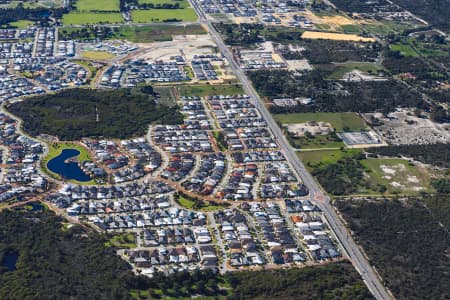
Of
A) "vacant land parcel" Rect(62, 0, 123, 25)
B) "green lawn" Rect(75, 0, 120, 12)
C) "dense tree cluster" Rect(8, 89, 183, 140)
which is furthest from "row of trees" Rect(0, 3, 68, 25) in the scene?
"dense tree cluster" Rect(8, 89, 183, 140)

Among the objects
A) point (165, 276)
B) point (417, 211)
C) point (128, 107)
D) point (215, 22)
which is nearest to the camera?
point (165, 276)

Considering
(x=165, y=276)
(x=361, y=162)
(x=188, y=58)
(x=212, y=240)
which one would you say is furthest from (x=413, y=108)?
(x=165, y=276)

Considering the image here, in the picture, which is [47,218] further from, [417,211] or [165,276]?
[417,211]

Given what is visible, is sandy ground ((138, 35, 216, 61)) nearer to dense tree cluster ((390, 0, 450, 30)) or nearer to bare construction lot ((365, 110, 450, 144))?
bare construction lot ((365, 110, 450, 144))

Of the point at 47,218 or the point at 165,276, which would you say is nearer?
the point at 165,276

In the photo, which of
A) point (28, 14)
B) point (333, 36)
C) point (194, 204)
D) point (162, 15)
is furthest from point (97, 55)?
point (194, 204)

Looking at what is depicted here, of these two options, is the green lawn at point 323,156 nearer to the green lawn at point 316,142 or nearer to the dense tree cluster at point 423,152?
the green lawn at point 316,142

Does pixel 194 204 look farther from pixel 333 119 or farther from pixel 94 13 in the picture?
pixel 94 13
